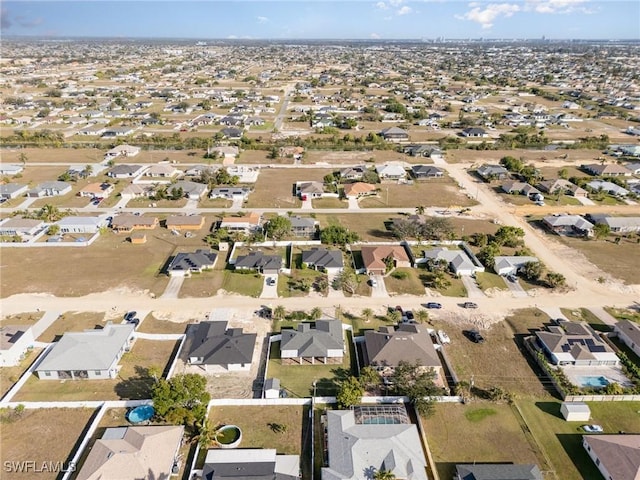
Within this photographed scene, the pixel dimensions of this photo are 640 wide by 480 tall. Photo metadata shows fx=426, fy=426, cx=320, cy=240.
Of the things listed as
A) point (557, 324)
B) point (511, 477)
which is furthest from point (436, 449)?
point (557, 324)

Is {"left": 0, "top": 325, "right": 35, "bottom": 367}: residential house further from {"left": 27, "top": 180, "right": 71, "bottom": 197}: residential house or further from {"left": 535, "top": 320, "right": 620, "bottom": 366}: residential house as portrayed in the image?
{"left": 535, "top": 320, "right": 620, "bottom": 366}: residential house

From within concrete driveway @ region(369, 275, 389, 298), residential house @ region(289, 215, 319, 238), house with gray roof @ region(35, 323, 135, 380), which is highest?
residential house @ region(289, 215, 319, 238)

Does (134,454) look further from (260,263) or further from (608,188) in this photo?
(608,188)

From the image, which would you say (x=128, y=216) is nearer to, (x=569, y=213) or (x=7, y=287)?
(x=7, y=287)

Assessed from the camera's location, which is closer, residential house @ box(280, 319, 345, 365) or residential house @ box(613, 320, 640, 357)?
residential house @ box(280, 319, 345, 365)

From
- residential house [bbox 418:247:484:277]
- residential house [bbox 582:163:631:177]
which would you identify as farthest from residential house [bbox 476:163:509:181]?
residential house [bbox 418:247:484:277]
